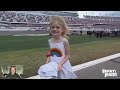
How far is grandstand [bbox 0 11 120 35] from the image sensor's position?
4656mm

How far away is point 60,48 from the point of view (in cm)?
429

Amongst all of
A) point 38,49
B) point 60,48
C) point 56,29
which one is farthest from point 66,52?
point 38,49

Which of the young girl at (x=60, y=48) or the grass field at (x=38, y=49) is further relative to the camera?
the grass field at (x=38, y=49)

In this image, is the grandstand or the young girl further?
the grandstand

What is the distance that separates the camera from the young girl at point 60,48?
4.24 m

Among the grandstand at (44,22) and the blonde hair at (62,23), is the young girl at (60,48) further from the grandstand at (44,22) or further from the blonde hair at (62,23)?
the grandstand at (44,22)

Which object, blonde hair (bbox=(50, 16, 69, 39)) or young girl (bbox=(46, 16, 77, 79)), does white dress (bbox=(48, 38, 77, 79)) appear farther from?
blonde hair (bbox=(50, 16, 69, 39))

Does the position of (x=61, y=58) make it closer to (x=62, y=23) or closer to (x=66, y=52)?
(x=66, y=52)

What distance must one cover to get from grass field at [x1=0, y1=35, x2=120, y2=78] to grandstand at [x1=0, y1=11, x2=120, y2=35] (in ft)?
0.49

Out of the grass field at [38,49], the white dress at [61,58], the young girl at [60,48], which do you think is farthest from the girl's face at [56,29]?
the grass field at [38,49]

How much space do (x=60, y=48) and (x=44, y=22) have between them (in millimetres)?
652

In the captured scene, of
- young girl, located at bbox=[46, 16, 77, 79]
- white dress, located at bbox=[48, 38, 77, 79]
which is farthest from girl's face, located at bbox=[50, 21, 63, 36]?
→ white dress, located at bbox=[48, 38, 77, 79]
